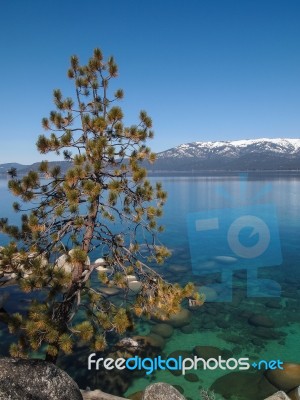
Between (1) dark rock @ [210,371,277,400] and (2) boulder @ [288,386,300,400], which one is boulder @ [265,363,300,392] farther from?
(2) boulder @ [288,386,300,400]

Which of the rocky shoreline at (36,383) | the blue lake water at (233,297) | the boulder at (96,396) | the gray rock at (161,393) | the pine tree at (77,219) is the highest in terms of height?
the pine tree at (77,219)

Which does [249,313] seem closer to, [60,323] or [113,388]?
[113,388]

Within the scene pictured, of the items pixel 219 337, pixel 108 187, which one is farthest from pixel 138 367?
pixel 108 187

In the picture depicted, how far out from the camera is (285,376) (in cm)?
1444

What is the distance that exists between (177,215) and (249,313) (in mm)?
47214

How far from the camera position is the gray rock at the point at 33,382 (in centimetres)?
892

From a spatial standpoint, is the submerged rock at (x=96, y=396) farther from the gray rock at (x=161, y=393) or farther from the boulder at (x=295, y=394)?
the boulder at (x=295, y=394)

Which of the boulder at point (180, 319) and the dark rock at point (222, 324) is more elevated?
the boulder at point (180, 319)

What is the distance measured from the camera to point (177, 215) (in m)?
68.4

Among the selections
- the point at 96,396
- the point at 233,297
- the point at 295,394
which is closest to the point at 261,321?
the point at 233,297

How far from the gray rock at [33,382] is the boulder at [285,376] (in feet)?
29.8

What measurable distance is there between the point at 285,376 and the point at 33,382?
36.4ft

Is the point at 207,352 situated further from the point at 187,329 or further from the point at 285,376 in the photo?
the point at 285,376

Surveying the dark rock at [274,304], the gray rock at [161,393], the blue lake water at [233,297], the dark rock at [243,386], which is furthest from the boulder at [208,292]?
the gray rock at [161,393]
